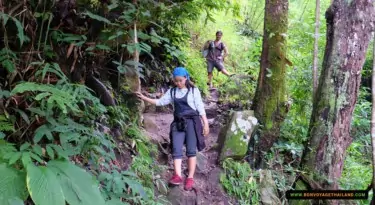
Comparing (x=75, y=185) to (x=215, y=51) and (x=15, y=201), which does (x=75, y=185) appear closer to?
(x=15, y=201)

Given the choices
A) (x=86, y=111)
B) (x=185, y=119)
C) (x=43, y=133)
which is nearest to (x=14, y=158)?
(x=43, y=133)

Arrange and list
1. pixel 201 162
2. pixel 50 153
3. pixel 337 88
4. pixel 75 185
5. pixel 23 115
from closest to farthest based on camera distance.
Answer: pixel 75 185 < pixel 50 153 < pixel 23 115 < pixel 337 88 < pixel 201 162

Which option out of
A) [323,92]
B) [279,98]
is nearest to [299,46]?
[279,98]

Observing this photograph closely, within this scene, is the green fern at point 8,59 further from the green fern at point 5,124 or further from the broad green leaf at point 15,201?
the broad green leaf at point 15,201

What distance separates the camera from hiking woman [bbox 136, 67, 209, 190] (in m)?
4.88

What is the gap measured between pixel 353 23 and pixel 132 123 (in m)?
3.48

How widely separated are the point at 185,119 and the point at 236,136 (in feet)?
4.86

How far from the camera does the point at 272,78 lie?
21.0 feet

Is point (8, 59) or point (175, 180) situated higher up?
point (8, 59)

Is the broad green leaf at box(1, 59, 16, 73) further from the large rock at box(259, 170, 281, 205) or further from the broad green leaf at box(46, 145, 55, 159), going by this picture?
the large rock at box(259, 170, 281, 205)

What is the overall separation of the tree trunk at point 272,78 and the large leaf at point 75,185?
15.4ft

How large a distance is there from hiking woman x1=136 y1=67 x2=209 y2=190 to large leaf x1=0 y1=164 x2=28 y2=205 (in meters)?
3.08

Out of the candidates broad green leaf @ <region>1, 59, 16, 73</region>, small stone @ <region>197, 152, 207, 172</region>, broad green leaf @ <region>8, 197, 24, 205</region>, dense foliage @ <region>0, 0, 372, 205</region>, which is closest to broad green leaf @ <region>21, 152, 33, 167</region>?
dense foliage @ <region>0, 0, 372, 205</region>

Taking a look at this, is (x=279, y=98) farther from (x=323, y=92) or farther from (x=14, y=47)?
→ (x=14, y=47)
